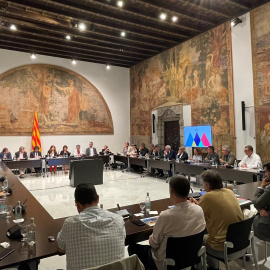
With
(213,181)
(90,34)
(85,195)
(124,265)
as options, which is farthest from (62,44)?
(124,265)

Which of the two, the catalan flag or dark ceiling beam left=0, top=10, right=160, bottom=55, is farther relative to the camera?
the catalan flag

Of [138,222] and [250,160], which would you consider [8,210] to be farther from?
[250,160]

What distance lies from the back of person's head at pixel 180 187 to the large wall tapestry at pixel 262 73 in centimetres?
651

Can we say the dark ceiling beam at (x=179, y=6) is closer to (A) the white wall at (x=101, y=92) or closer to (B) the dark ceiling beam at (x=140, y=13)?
(B) the dark ceiling beam at (x=140, y=13)

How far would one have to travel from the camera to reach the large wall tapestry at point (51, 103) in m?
10.7

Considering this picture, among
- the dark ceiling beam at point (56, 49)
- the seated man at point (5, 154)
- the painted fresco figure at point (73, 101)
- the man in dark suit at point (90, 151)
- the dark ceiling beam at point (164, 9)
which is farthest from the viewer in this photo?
the painted fresco figure at point (73, 101)

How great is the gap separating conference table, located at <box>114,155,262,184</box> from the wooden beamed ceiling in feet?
16.2

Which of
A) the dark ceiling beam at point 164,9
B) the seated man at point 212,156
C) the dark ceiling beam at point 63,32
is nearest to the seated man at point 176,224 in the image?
the seated man at point 212,156

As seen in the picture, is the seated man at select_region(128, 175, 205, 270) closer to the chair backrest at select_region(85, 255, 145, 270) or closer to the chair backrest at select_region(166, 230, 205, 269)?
the chair backrest at select_region(166, 230, 205, 269)

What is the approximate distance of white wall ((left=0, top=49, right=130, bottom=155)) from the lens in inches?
425

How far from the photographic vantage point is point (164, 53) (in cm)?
1137

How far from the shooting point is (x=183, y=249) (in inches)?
71.3

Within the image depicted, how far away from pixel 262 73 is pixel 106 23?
18.2 feet

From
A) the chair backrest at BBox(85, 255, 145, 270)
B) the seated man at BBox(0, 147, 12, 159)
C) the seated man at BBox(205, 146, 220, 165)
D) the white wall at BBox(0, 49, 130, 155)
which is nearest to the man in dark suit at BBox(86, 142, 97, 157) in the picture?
the white wall at BBox(0, 49, 130, 155)
